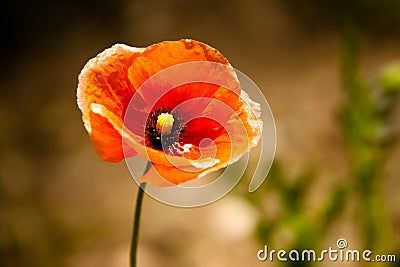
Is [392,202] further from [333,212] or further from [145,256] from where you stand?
[145,256]

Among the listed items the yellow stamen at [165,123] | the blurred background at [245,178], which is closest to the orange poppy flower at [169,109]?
the yellow stamen at [165,123]

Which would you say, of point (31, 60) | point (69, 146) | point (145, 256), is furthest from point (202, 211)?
point (31, 60)

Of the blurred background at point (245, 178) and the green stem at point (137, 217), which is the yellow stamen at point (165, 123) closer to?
the green stem at point (137, 217)

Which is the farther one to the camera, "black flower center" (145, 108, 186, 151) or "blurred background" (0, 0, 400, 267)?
"blurred background" (0, 0, 400, 267)
